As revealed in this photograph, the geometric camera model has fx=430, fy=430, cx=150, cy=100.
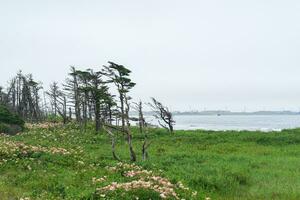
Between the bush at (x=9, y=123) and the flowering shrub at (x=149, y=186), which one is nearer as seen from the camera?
the flowering shrub at (x=149, y=186)

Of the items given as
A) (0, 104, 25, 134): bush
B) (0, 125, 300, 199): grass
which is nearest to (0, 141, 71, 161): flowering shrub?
(0, 125, 300, 199): grass

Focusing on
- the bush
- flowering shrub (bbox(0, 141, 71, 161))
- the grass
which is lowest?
the grass

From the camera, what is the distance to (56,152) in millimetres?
21969

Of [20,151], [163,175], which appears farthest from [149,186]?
[20,151]

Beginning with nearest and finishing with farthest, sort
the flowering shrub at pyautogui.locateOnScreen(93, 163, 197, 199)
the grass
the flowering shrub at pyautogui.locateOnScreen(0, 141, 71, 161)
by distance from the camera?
the flowering shrub at pyautogui.locateOnScreen(93, 163, 197, 199) → the grass → the flowering shrub at pyautogui.locateOnScreen(0, 141, 71, 161)

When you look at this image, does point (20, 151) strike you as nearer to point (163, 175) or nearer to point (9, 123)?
point (163, 175)

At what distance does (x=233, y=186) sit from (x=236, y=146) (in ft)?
54.4

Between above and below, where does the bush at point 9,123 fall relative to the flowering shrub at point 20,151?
above

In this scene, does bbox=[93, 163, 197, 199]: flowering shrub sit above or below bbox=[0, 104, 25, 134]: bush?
below

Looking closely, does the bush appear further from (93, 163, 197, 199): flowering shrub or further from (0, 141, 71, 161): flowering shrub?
(93, 163, 197, 199): flowering shrub

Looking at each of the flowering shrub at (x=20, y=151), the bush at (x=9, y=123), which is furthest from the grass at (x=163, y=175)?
the bush at (x=9, y=123)

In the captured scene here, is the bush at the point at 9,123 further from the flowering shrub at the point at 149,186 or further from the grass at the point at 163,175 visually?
the flowering shrub at the point at 149,186

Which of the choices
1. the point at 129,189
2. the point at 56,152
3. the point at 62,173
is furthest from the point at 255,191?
the point at 56,152

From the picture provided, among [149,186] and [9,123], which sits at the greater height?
[9,123]
